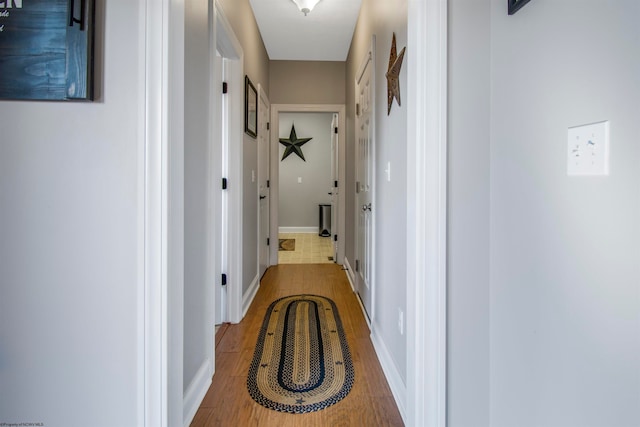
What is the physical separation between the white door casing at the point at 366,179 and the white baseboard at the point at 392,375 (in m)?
0.28

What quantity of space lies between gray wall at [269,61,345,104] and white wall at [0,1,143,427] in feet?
10.9

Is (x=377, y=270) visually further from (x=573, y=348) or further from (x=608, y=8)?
(x=608, y=8)

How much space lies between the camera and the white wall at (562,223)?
626 millimetres

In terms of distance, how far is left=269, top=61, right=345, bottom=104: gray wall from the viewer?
4.18 metres

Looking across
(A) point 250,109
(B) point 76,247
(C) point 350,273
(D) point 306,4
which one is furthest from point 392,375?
(D) point 306,4

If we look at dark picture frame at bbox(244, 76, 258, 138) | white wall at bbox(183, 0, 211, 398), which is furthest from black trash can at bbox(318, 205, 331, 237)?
white wall at bbox(183, 0, 211, 398)

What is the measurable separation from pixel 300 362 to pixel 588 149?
1.70 m

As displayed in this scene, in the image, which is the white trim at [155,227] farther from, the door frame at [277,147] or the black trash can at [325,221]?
the black trash can at [325,221]

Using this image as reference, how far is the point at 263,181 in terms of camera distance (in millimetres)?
3672

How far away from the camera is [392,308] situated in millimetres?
1713

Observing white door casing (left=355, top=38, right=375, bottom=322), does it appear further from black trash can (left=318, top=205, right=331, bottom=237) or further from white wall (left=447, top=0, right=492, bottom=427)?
black trash can (left=318, top=205, right=331, bottom=237)

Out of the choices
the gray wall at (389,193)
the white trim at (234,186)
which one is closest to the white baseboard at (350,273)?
the gray wall at (389,193)

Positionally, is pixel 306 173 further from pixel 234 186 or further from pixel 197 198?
pixel 197 198

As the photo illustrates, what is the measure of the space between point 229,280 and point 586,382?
6.87 feet
